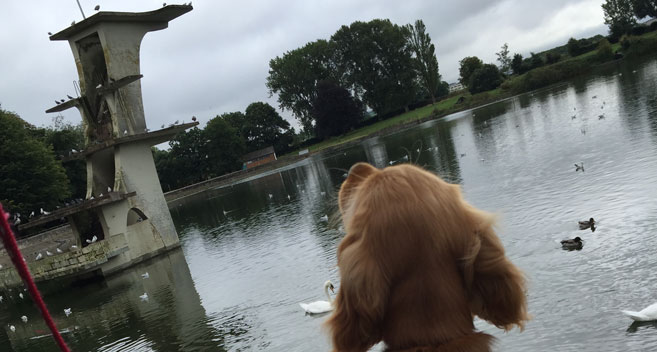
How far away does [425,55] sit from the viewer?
311 ft

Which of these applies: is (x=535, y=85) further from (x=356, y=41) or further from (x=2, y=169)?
(x=2, y=169)

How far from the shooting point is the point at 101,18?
23844 millimetres

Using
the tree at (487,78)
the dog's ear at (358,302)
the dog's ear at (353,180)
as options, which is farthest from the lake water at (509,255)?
the tree at (487,78)

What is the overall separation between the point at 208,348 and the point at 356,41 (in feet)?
324

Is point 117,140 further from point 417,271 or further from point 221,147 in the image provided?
point 221,147

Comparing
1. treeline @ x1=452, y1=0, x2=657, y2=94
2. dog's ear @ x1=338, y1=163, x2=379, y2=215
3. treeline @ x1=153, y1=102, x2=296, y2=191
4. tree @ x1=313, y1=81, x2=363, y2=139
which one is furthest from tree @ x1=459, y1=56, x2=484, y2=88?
dog's ear @ x1=338, y1=163, x2=379, y2=215

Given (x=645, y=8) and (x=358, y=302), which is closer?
(x=358, y=302)

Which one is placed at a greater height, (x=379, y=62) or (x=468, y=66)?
(x=379, y=62)

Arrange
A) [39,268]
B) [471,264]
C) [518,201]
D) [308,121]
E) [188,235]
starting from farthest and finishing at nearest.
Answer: [308,121]
[188,235]
[39,268]
[518,201]
[471,264]

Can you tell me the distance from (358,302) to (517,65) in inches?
3722

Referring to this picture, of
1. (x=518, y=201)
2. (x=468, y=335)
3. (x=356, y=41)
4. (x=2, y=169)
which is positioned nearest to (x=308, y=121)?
(x=356, y=41)

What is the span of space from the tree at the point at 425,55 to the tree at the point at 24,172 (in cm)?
Result: 7019

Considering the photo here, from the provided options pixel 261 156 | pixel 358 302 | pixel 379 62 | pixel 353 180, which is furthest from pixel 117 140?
pixel 261 156

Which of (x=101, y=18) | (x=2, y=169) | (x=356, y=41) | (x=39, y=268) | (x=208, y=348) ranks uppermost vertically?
(x=356, y=41)
